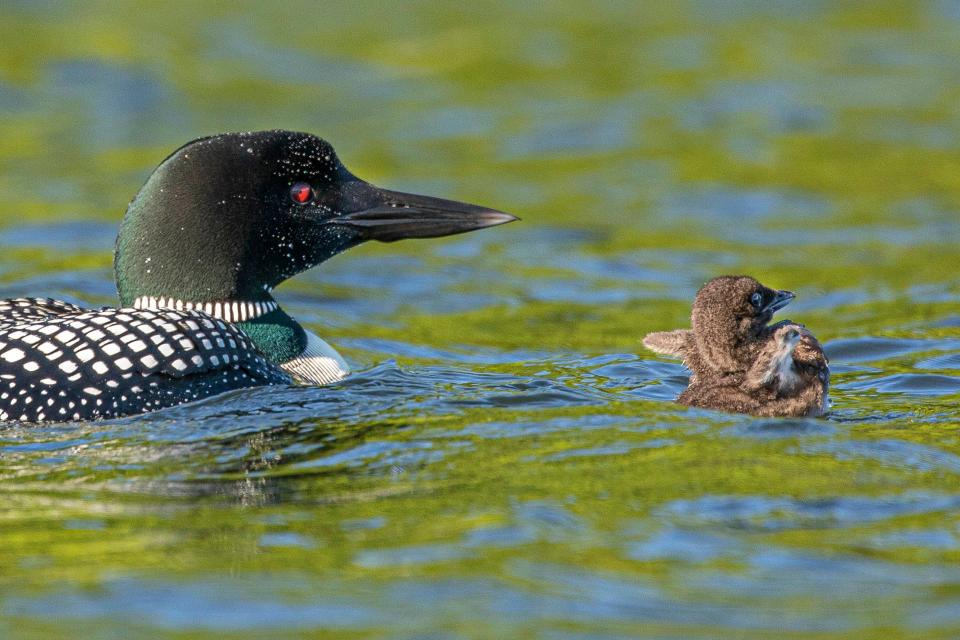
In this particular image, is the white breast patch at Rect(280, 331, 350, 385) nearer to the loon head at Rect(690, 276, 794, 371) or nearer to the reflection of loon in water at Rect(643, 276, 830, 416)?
the reflection of loon in water at Rect(643, 276, 830, 416)

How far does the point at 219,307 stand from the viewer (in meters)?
5.91

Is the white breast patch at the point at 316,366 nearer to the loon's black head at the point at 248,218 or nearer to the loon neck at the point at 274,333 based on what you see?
the loon neck at the point at 274,333

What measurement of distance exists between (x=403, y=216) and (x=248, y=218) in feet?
2.15

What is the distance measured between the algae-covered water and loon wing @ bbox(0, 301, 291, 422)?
4.2 inches

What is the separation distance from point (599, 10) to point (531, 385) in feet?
26.2

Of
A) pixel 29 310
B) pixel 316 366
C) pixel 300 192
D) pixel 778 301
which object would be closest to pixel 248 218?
pixel 300 192

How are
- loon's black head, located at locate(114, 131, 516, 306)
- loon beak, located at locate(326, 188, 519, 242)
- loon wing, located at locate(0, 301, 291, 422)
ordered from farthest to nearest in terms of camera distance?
loon beak, located at locate(326, 188, 519, 242) < loon's black head, located at locate(114, 131, 516, 306) < loon wing, located at locate(0, 301, 291, 422)

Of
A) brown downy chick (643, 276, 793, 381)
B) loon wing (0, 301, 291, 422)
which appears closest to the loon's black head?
loon wing (0, 301, 291, 422)

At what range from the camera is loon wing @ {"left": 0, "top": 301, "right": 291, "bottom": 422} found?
511 cm

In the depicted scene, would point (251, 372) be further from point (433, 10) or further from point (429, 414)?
point (433, 10)

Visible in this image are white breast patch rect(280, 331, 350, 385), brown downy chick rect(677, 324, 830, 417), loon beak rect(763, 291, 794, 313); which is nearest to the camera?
brown downy chick rect(677, 324, 830, 417)

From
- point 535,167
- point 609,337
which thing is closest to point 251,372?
point 609,337

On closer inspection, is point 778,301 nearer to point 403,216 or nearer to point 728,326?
point 728,326

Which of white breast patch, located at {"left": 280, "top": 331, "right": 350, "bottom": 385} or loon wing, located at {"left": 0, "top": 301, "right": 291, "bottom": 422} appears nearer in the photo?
loon wing, located at {"left": 0, "top": 301, "right": 291, "bottom": 422}
